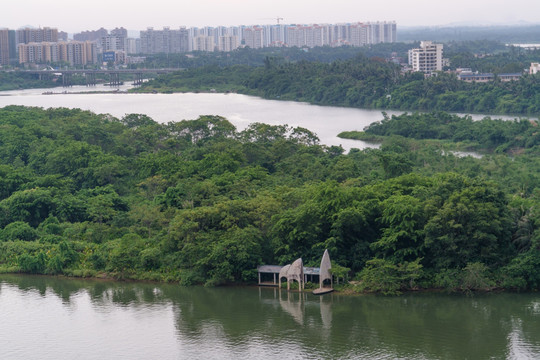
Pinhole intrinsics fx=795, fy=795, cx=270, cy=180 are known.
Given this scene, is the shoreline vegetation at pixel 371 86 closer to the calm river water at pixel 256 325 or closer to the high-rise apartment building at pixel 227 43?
the calm river water at pixel 256 325

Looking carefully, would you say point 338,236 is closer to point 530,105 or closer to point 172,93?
point 530,105

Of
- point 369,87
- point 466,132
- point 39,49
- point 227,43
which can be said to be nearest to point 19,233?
point 466,132

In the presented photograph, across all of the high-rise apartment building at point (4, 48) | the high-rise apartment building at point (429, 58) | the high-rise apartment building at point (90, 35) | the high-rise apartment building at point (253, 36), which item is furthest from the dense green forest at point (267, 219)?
the high-rise apartment building at point (90, 35)

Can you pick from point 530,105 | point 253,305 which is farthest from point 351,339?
point 530,105

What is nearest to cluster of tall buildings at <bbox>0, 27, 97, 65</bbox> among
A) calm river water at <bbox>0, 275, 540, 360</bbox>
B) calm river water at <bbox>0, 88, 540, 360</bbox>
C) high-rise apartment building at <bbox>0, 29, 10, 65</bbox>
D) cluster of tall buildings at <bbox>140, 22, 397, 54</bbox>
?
high-rise apartment building at <bbox>0, 29, 10, 65</bbox>

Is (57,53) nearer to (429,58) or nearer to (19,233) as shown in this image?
(429,58)
